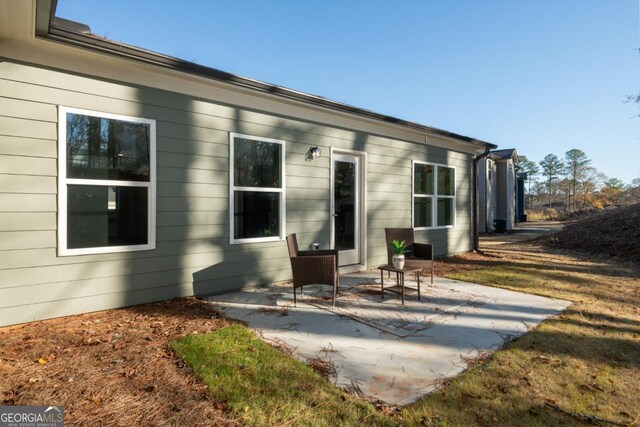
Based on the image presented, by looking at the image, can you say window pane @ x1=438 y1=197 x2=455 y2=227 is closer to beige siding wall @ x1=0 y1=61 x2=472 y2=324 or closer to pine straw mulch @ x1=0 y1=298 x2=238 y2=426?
beige siding wall @ x1=0 y1=61 x2=472 y2=324

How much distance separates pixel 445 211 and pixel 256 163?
17.6ft

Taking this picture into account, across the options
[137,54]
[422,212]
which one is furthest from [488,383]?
[422,212]

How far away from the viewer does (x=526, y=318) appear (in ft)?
12.1

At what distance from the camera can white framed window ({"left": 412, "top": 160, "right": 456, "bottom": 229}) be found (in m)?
7.41

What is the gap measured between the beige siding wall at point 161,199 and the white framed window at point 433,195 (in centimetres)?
147

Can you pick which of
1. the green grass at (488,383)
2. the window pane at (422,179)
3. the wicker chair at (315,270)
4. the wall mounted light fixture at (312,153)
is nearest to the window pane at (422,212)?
the window pane at (422,179)

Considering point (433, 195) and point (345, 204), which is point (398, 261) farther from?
point (433, 195)

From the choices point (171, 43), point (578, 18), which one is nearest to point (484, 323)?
point (578, 18)

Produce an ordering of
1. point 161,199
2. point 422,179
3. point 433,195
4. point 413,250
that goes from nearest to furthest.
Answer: point 161,199 < point 413,250 < point 422,179 < point 433,195

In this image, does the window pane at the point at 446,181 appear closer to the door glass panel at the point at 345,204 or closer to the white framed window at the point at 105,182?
the door glass panel at the point at 345,204

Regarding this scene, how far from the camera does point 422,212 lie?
755 cm

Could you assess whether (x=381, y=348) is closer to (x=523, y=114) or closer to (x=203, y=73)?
(x=203, y=73)

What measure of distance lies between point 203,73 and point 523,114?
1827cm

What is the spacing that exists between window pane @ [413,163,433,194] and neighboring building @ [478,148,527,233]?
10.2 meters
